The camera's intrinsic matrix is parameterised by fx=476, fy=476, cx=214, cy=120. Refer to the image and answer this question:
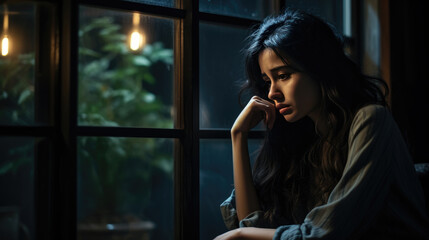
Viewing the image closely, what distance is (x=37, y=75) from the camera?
→ 155cm

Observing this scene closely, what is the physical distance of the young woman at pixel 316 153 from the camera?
131cm

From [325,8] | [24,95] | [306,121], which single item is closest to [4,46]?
[24,95]

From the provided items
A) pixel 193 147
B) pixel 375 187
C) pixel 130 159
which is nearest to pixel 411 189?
pixel 375 187

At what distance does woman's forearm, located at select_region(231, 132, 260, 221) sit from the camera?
159cm

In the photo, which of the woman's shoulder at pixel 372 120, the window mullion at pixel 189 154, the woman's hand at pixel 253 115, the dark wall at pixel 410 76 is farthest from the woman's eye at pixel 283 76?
the dark wall at pixel 410 76

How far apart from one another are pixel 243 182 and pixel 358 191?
1.43 ft

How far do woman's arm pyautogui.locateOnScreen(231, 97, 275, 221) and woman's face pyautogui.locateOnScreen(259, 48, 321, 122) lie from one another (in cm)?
12

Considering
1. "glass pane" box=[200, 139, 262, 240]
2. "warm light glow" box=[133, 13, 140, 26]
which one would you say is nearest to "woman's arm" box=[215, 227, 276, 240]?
"glass pane" box=[200, 139, 262, 240]

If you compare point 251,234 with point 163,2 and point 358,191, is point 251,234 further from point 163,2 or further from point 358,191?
point 163,2

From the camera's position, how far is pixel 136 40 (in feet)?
5.73

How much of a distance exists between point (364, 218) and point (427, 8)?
4.60 ft

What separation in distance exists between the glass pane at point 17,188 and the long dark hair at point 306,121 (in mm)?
765

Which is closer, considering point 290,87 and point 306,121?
point 290,87

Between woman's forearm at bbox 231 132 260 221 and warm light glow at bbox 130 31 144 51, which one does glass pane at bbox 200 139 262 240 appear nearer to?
woman's forearm at bbox 231 132 260 221
